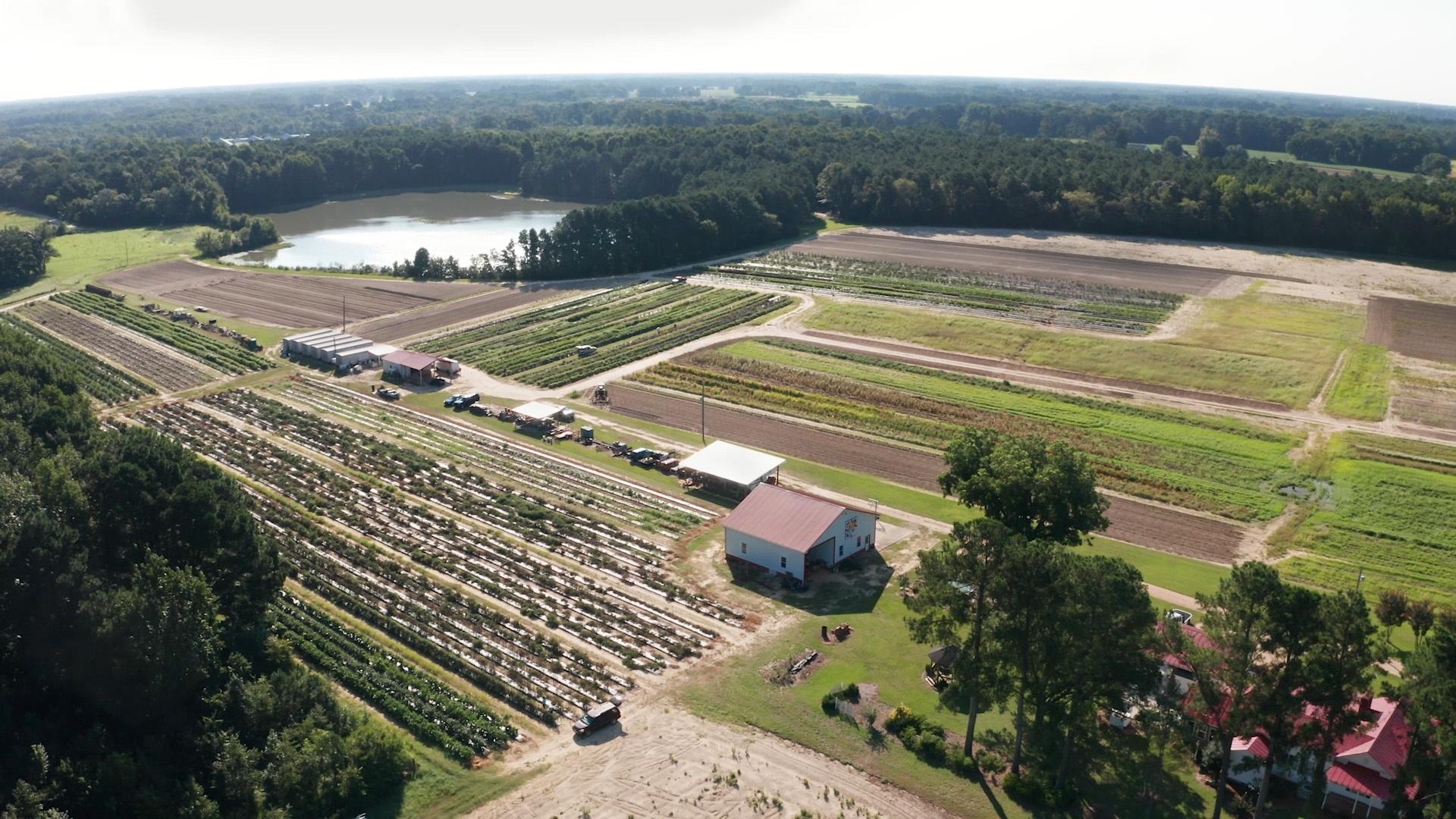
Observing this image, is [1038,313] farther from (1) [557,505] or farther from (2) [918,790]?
(2) [918,790]

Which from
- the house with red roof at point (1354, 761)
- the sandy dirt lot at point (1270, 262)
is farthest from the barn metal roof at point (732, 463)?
the sandy dirt lot at point (1270, 262)

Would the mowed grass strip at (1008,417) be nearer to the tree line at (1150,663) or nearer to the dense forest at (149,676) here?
the tree line at (1150,663)

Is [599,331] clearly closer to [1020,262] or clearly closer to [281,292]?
[281,292]

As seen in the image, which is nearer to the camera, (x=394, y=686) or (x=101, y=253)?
(x=394, y=686)

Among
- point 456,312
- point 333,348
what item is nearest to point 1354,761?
point 333,348

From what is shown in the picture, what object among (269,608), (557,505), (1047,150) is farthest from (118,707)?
(1047,150)

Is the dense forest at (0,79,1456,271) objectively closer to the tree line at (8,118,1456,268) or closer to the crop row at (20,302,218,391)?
the tree line at (8,118,1456,268)
